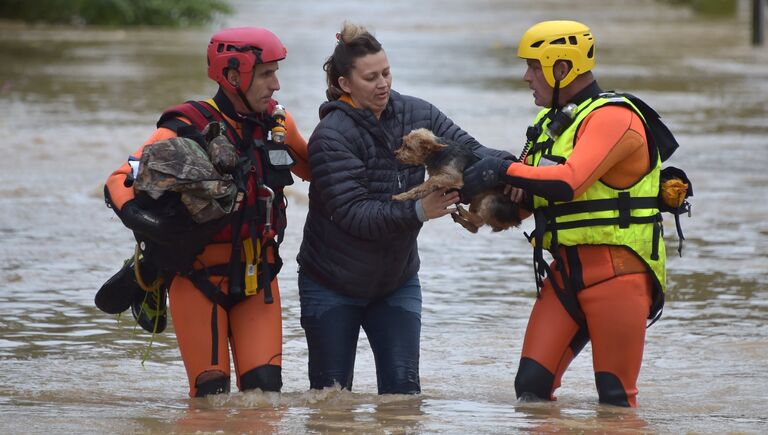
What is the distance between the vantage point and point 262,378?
607 centimetres

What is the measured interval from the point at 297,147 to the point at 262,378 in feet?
3.43

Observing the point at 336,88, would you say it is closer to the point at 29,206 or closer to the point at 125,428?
the point at 125,428

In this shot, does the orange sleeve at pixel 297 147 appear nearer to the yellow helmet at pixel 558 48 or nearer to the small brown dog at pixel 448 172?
the small brown dog at pixel 448 172

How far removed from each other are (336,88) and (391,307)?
38.0 inches

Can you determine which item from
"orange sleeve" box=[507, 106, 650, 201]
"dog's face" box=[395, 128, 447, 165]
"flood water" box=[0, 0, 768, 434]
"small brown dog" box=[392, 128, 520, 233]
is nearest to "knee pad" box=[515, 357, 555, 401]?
"flood water" box=[0, 0, 768, 434]

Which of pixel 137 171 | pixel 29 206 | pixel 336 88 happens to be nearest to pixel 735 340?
pixel 336 88

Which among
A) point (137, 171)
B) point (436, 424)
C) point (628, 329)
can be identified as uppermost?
point (137, 171)

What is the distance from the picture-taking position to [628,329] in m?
5.89

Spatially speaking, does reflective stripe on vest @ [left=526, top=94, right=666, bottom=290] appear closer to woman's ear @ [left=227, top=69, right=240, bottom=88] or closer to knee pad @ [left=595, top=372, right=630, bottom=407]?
knee pad @ [left=595, top=372, right=630, bottom=407]

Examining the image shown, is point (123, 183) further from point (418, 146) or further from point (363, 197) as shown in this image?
point (418, 146)

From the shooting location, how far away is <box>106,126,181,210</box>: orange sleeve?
591cm

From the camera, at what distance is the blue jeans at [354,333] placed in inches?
244

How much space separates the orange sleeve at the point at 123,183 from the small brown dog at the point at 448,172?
962mm

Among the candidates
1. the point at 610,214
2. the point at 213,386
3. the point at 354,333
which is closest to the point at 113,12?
the point at 354,333
